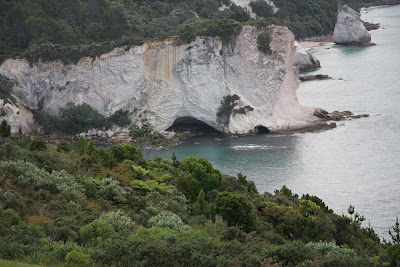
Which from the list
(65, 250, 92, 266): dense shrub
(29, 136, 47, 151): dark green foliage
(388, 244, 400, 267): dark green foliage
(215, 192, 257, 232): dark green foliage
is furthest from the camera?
(29, 136, 47, 151): dark green foliage

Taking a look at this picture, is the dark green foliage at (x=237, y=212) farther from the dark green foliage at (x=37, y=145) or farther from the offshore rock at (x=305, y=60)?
the offshore rock at (x=305, y=60)

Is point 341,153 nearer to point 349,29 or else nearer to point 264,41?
point 264,41

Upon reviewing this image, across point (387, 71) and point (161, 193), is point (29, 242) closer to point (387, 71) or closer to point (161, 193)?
point (161, 193)

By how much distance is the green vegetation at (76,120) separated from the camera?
49219 mm

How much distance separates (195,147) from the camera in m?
46.6

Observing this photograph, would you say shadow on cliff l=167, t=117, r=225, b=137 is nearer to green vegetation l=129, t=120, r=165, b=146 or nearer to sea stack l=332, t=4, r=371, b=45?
green vegetation l=129, t=120, r=165, b=146

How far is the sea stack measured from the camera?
9006 centimetres

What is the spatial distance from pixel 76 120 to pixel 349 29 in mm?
55853

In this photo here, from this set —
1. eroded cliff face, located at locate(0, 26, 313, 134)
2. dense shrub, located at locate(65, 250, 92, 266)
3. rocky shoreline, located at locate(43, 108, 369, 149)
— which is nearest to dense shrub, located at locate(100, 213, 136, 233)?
dense shrub, located at locate(65, 250, 92, 266)

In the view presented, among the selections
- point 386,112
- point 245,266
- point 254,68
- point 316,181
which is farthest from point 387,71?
point 245,266

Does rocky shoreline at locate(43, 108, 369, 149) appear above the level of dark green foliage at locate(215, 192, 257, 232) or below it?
below

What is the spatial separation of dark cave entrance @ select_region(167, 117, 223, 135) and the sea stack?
46.9 meters

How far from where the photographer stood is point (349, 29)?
91375mm

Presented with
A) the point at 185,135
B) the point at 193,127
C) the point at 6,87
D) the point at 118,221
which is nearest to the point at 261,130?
the point at 193,127
